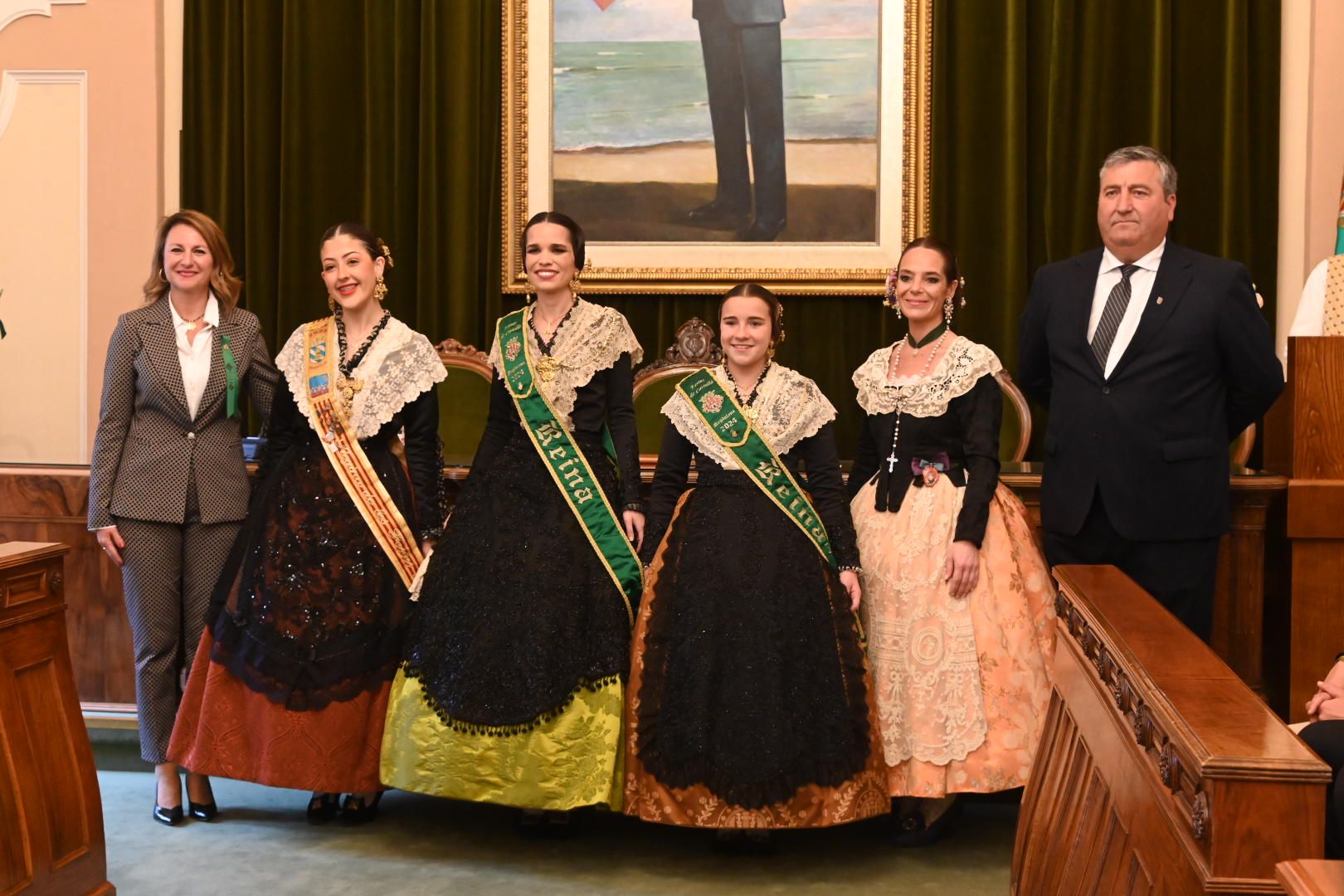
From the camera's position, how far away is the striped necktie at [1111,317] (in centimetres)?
281

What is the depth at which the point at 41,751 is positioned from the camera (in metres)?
2.34

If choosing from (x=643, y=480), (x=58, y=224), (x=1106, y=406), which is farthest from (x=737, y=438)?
(x=58, y=224)

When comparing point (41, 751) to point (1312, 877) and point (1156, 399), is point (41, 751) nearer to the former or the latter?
point (1312, 877)

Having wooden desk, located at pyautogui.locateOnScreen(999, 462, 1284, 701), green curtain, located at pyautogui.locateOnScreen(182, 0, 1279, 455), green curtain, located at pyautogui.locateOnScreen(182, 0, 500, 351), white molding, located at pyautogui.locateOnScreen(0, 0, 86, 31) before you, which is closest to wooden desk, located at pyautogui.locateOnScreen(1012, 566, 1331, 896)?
wooden desk, located at pyautogui.locateOnScreen(999, 462, 1284, 701)

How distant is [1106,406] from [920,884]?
3.42 feet

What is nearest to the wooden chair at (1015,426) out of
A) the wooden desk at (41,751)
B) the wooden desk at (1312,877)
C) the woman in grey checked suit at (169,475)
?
the woman in grey checked suit at (169,475)

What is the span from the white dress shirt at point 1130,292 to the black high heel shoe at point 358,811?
1.90m

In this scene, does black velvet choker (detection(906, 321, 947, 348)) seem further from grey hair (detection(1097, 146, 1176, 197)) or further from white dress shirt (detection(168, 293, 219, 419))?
white dress shirt (detection(168, 293, 219, 419))

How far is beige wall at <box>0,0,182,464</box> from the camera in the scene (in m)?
4.90

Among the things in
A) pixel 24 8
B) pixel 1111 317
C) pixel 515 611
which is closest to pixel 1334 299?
pixel 1111 317

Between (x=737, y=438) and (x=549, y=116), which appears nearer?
(x=737, y=438)

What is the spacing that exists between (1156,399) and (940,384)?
439 mm

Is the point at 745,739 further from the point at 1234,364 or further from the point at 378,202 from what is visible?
the point at 378,202

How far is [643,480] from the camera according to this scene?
10.8 feet
